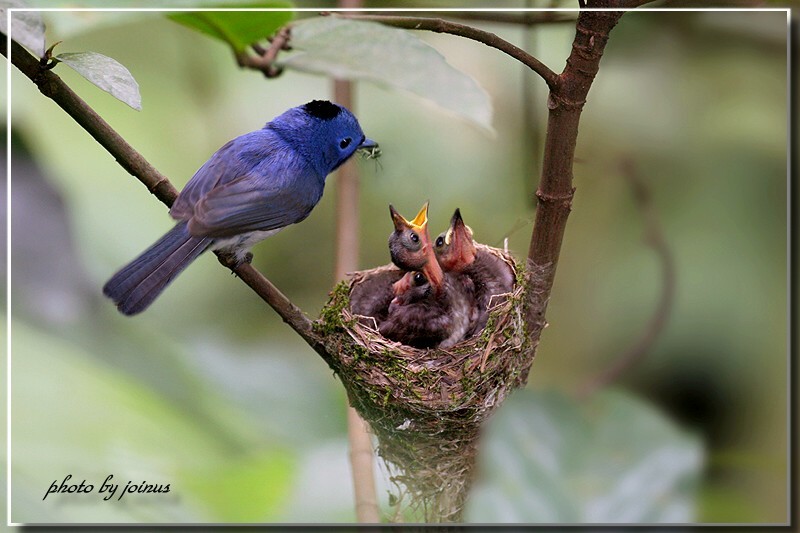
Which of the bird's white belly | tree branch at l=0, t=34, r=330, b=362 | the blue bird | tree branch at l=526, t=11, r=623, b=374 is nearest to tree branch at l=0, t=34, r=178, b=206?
tree branch at l=0, t=34, r=330, b=362

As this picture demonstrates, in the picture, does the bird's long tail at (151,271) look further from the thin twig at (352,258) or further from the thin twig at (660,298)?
the thin twig at (660,298)

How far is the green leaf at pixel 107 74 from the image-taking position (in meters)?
1.19

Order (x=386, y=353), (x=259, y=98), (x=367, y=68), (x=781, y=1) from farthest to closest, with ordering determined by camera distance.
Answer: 1. (x=386, y=353)
2. (x=259, y=98)
3. (x=781, y=1)
4. (x=367, y=68)

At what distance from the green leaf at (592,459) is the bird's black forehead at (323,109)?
28.8 inches

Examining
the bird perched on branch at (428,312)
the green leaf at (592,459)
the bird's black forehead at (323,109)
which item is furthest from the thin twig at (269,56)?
the green leaf at (592,459)

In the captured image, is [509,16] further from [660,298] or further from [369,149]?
[660,298]

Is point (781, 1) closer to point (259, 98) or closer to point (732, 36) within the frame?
point (732, 36)

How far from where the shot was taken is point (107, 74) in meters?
1.23

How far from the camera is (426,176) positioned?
171cm

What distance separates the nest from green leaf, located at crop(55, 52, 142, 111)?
697mm

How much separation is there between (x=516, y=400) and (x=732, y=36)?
0.87 meters

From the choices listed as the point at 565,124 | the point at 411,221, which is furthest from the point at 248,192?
the point at 565,124

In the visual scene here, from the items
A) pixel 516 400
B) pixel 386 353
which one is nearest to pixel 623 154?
pixel 516 400

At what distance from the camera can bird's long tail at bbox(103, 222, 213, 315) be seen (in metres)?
1.50
